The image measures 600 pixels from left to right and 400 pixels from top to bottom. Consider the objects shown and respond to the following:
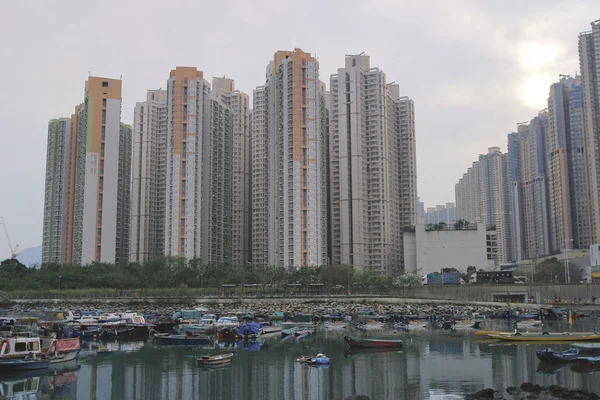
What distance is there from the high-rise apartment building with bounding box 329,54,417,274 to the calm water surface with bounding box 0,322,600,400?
77848 mm

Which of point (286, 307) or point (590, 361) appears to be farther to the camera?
point (286, 307)

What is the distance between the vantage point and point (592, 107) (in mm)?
125750

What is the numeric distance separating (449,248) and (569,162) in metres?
A: 42.2

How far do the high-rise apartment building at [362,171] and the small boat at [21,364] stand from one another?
300 feet

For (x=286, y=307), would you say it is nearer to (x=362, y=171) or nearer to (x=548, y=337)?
(x=548, y=337)

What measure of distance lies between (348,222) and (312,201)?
22.3 metres

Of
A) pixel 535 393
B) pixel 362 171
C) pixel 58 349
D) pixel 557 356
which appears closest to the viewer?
pixel 535 393

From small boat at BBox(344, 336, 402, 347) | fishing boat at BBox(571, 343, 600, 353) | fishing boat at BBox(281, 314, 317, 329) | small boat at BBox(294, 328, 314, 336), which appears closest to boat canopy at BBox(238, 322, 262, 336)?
small boat at BBox(294, 328, 314, 336)

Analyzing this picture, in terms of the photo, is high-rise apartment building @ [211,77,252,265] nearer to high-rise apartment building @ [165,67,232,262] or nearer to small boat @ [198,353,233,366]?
high-rise apartment building @ [165,67,232,262]

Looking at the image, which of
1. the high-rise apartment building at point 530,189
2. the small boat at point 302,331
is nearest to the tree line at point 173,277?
the small boat at point 302,331

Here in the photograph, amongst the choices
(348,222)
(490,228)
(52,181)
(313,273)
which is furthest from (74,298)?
(490,228)

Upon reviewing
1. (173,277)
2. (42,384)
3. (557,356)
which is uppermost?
(173,277)

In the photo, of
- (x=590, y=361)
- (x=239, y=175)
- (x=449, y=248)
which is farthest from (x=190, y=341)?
(x=239, y=175)

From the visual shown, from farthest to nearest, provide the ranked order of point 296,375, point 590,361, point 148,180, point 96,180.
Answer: point 148,180
point 96,180
point 590,361
point 296,375
